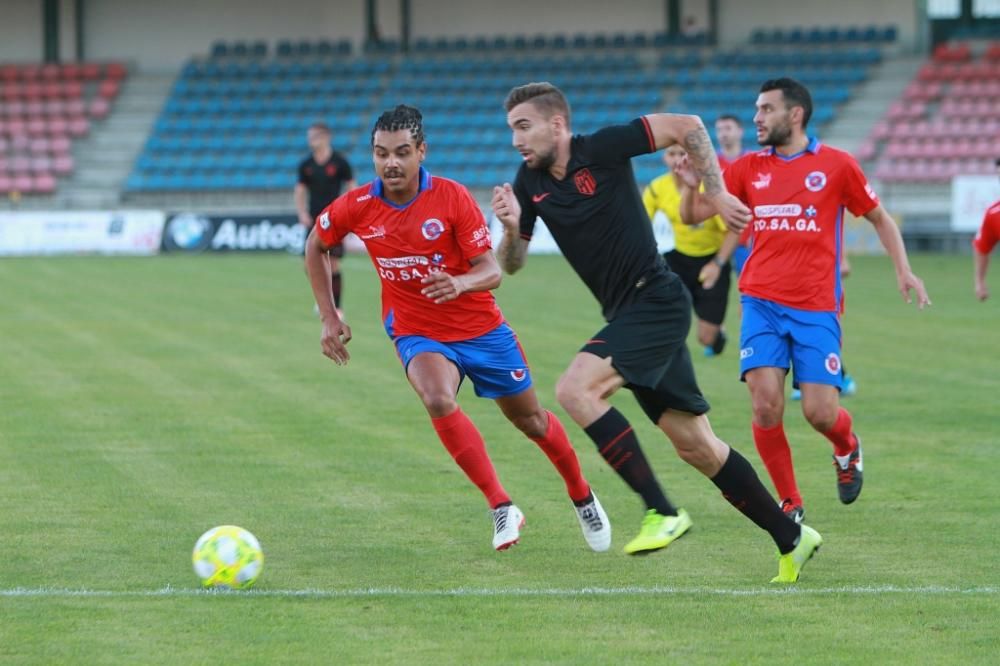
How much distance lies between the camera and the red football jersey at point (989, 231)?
10.7 meters

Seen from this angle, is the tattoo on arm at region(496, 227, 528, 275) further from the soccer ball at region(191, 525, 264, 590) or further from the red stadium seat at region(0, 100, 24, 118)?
the red stadium seat at region(0, 100, 24, 118)

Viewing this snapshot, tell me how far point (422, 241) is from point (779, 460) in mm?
1976

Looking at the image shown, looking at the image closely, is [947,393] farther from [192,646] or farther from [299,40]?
[299,40]

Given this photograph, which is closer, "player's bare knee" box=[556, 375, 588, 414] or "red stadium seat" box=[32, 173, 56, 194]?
"player's bare knee" box=[556, 375, 588, 414]

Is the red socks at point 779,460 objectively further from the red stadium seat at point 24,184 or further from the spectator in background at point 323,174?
the red stadium seat at point 24,184

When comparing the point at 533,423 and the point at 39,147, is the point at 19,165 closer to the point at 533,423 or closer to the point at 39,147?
the point at 39,147

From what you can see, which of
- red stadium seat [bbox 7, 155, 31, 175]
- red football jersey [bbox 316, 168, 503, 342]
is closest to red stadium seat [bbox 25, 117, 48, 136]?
red stadium seat [bbox 7, 155, 31, 175]

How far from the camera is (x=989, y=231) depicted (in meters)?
10.8

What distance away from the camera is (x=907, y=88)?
38781 millimetres

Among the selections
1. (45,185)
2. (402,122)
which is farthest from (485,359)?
(45,185)

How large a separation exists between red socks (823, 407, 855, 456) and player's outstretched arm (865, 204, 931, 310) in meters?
0.66

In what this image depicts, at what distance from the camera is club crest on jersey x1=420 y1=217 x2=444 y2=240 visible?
23.7 ft

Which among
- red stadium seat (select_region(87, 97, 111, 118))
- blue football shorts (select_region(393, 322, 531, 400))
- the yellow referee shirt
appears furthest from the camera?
red stadium seat (select_region(87, 97, 111, 118))

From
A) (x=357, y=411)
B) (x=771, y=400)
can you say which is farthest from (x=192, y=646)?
(x=357, y=411)
